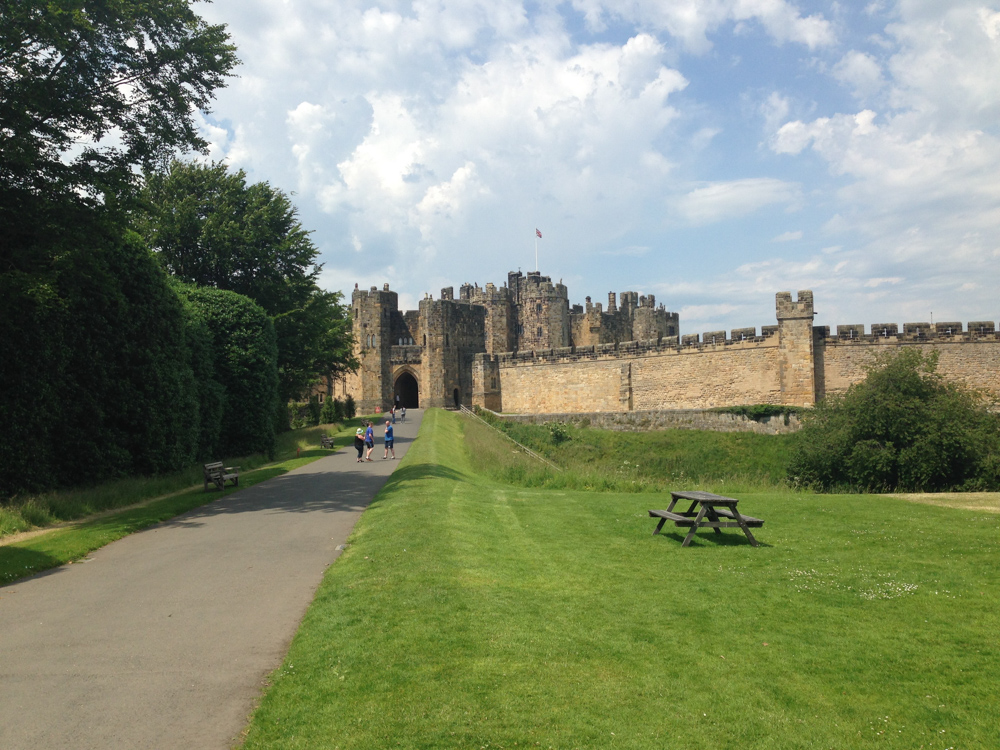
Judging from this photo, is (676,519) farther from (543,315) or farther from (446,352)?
(543,315)

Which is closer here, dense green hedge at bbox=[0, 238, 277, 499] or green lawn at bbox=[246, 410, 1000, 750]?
green lawn at bbox=[246, 410, 1000, 750]

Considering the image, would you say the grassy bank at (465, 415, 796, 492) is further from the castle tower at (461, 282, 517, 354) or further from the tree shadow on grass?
the castle tower at (461, 282, 517, 354)

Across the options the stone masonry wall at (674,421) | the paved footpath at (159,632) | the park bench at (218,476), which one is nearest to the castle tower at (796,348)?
the stone masonry wall at (674,421)

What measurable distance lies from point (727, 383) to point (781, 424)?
5256 mm

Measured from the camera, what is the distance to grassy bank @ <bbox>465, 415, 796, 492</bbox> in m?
27.3

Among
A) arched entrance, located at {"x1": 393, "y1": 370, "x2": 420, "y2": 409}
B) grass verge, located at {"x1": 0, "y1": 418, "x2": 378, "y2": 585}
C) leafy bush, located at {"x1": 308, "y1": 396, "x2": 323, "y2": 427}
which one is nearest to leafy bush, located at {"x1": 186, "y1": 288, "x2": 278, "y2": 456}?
grass verge, located at {"x1": 0, "y1": 418, "x2": 378, "y2": 585}

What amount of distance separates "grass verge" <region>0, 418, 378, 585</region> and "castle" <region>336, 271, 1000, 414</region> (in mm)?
24051

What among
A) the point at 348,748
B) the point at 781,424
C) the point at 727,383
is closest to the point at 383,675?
the point at 348,748

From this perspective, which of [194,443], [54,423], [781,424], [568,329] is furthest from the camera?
[568,329]

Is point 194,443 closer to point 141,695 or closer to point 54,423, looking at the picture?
point 54,423

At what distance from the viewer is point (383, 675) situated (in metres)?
5.61

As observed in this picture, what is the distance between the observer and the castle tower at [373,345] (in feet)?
183

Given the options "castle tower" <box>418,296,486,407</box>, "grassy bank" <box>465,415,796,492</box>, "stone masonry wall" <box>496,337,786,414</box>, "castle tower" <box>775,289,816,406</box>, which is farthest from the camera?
"castle tower" <box>418,296,486,407</box>

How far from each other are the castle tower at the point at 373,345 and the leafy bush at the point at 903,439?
120 feet
